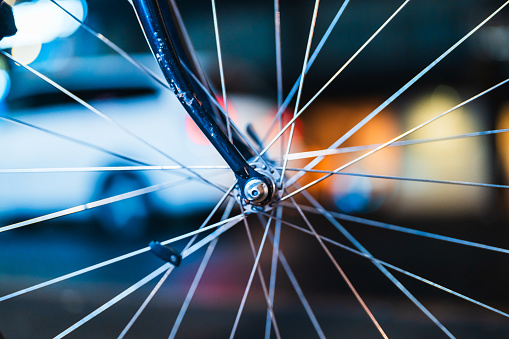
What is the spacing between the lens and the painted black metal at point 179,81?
0.60 m

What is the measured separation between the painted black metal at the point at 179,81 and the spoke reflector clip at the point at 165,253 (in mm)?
159

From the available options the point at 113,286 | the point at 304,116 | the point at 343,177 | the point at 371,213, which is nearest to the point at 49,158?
the point at 113,286

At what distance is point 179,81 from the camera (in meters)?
0.62

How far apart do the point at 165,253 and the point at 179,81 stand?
27cm

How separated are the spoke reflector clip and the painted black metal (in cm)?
16

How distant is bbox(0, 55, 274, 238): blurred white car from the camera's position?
237 centimetres

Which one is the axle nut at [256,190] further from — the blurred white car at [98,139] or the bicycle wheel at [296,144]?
the blurred white car at [98,139]

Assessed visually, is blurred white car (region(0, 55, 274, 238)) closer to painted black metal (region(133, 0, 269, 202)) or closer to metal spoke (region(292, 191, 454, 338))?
metal spoke (region(292, 191, 454, 338))

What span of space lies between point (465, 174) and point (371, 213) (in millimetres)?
626

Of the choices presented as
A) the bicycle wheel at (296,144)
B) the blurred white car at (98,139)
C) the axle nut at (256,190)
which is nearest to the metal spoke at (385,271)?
the axle nut at (256,190)

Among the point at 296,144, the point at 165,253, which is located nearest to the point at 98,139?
the point at 296,144

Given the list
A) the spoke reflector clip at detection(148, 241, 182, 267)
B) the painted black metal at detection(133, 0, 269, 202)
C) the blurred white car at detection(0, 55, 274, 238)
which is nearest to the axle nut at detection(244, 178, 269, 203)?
the painted black metal at detection(133, 0, 269, 202)

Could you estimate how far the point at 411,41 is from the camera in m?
2.45

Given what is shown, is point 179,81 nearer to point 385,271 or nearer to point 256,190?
point 256,190
